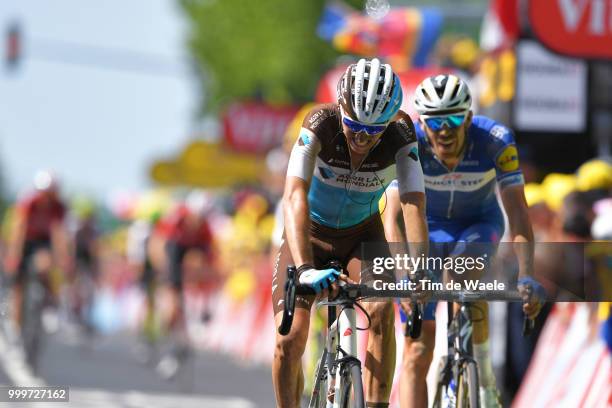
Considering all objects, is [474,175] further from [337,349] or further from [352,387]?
[352,387]

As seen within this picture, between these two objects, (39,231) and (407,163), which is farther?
(39,231)

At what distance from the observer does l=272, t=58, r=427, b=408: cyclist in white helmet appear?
278 inches

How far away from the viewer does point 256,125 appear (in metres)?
45.2

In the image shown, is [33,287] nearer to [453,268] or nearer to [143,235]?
[143,235]

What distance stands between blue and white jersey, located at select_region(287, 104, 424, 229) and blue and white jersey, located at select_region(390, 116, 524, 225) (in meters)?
0.72

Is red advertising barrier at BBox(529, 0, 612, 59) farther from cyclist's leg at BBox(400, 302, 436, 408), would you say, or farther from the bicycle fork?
the bicycle fork

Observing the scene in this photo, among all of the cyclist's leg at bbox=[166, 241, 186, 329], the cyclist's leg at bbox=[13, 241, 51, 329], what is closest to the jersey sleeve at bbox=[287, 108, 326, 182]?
the cyclist's leg at bbox=[13, 241, 51, 329]

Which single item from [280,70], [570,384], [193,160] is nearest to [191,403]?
[570,384]

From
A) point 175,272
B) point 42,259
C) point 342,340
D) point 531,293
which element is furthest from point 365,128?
point 175,272

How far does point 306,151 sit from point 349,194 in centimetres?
48

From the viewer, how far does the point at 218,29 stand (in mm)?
54031

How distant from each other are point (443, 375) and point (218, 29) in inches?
1842

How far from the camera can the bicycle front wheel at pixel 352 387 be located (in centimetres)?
682

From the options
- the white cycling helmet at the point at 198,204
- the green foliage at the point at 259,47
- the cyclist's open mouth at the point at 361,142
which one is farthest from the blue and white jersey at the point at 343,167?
the green foliage at the point at 259,47
